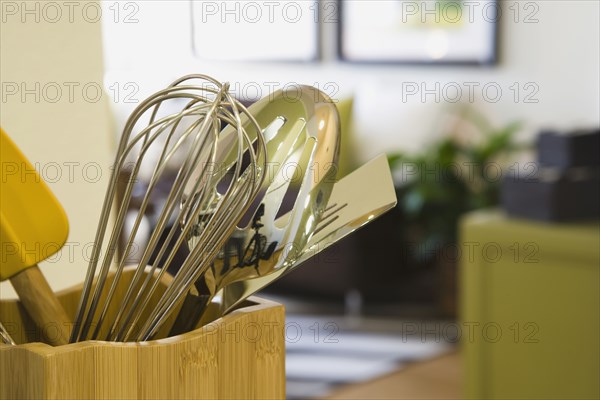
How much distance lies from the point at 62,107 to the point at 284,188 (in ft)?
0.70

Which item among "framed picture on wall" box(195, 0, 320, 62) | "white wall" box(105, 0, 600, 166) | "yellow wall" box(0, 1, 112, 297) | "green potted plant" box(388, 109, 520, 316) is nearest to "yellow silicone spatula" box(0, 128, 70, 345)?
"yellow wall" box(0, 1, 112, 297)

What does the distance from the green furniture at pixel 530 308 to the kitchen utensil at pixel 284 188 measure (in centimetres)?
104

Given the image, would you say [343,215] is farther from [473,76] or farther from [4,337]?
[473,76]

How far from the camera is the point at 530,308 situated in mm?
1446

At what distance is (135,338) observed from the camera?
0.41 metres

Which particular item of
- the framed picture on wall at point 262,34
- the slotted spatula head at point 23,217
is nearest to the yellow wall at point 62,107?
the slotted spatula head at point 23,217

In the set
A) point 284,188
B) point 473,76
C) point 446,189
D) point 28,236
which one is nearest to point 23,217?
point 28,236

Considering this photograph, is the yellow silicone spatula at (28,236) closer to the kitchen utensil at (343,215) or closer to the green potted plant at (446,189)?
the kitchen utensil at (343,215)

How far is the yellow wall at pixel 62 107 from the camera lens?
0.53 meters

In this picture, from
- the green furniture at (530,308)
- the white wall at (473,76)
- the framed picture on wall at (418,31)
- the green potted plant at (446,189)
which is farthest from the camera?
the framed picture on wall at (418,31)

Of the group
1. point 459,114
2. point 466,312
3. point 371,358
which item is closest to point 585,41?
point 459,114

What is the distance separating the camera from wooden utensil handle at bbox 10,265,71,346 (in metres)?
0.39

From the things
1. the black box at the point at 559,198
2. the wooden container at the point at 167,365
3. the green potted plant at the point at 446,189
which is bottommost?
the green potted plant at the point at 446,189

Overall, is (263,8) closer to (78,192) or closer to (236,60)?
(236,60)
